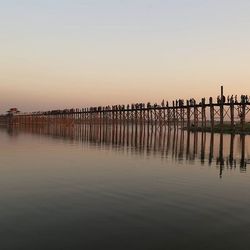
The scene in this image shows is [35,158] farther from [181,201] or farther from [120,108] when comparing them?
[120,108]

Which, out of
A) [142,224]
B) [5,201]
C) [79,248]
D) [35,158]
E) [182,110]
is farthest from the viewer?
[182,110]

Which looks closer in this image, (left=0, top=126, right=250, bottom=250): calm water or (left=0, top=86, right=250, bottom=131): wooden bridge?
(left=0, top=126, right=250, bottom=250): calm water

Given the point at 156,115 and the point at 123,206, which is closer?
the point at 123,206

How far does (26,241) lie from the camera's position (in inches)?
324

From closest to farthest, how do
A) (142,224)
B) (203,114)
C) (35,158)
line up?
(142,224) < (35,158) < (203,114)

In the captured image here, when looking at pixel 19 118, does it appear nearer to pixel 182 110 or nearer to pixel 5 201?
pixel 182 110

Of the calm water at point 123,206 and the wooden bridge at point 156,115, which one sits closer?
the calm water at point 123,206

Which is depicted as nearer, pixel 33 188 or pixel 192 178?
pixel 33 188

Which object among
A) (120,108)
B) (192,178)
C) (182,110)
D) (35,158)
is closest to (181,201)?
(192,178)

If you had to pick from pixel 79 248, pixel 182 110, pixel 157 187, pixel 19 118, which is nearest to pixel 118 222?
pixel 79 248

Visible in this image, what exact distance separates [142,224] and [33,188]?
5.36 m

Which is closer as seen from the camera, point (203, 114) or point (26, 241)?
point (26, 241)

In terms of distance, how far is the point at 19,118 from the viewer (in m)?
137

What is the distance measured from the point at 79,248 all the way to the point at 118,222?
1935 millimetres
